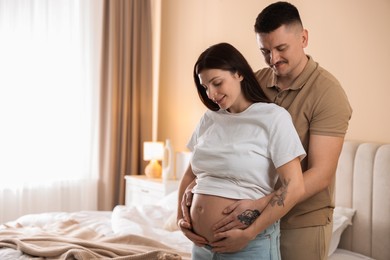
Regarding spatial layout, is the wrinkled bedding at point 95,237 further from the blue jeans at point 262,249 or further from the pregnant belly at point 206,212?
the blue jeans at point 262,249

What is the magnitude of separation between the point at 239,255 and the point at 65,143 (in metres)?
3.91

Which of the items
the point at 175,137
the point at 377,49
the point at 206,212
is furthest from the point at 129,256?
the point at 175,137

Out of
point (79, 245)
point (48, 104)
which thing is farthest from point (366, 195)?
point (48, 104)

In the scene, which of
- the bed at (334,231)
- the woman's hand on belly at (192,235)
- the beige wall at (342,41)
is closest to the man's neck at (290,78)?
the woman's hand on belly at (192,235)

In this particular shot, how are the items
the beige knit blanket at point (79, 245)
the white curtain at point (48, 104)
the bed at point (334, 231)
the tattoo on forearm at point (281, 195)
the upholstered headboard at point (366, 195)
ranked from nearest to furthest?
the tattoo on forearm at point (281, 195) < the beige knit blanket at point (79, 245) < the bed at point (334, 231) < the upholstered headboard at point (366, 195) < the white curtain at point (48, 104)

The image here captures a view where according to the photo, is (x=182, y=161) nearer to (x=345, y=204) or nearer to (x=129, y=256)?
(x=345, y=204)

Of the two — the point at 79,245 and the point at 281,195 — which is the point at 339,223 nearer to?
the point at 79,245

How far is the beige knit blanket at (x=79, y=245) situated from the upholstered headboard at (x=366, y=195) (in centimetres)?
108

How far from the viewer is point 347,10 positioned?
356 cm

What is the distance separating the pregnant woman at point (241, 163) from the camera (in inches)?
62.9

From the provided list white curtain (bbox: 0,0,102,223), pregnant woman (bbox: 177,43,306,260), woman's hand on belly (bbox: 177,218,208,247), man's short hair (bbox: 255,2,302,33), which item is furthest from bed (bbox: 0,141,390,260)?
white curtain (bbox: 0,0,102,223)

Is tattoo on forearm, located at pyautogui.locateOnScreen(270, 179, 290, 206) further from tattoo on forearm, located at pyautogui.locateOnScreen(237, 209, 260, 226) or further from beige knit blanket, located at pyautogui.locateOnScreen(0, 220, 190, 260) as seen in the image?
beige knit blanket, located at pyautogui.locateOnScreen(0, 220, 190, 260)

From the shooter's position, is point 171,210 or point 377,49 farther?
point 171,210

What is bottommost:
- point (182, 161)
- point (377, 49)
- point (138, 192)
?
point (138, 192)
